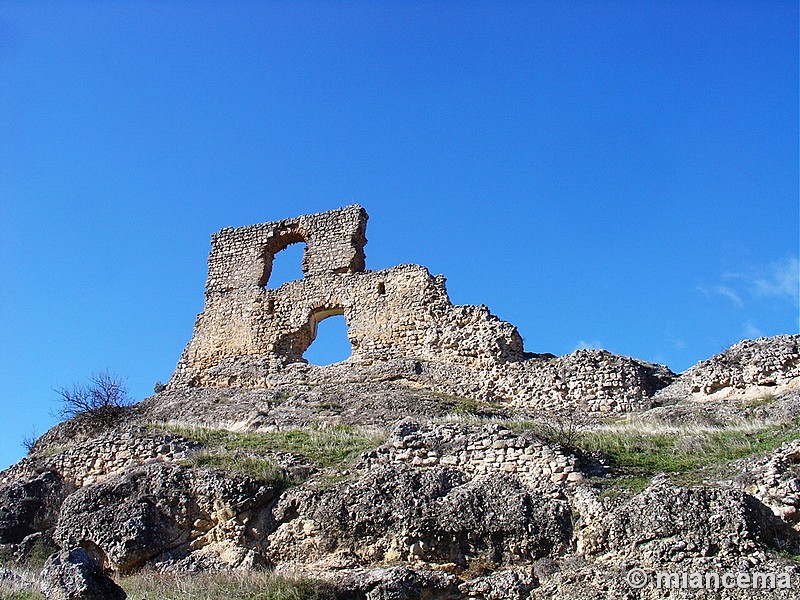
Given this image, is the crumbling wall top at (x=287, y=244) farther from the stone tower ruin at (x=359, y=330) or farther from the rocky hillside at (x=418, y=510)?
the rocky hillside at (x=418, y=510)

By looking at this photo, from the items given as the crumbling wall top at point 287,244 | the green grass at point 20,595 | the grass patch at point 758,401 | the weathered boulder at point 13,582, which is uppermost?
the crumbling wall top at point 287,244

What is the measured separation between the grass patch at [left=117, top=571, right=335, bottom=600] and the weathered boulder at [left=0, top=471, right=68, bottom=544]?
3.26 meters

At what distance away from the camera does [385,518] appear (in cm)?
954

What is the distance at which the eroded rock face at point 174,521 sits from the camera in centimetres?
1014

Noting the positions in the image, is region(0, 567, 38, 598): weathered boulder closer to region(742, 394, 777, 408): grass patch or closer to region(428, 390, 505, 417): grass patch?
region(428, 390, 505, 417): grass patch

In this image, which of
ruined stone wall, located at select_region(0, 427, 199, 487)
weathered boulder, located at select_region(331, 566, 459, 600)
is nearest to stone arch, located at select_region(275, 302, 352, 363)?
ruined stone wall, located at select_region(0, 427, 199, 487)

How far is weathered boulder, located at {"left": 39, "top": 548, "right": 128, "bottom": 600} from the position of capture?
27.0 ft

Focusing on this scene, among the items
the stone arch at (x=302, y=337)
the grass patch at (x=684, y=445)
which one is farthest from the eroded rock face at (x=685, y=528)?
the stone arch at (x=302, y=337)

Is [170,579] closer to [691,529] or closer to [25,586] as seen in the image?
[25,586]

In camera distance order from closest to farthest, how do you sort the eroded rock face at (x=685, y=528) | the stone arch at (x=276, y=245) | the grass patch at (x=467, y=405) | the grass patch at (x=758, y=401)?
the eroded rock face at (x=685, y=528)
the grass patch at (x=758, y=401)
the grass patch at (x=467, y=405)
the stone arch at (x=276, y=245)

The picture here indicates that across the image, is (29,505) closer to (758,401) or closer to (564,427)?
(564,427)

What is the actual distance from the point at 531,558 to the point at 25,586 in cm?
571

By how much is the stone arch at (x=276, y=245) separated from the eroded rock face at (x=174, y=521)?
38.3 ft

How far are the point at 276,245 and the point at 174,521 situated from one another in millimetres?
13208
